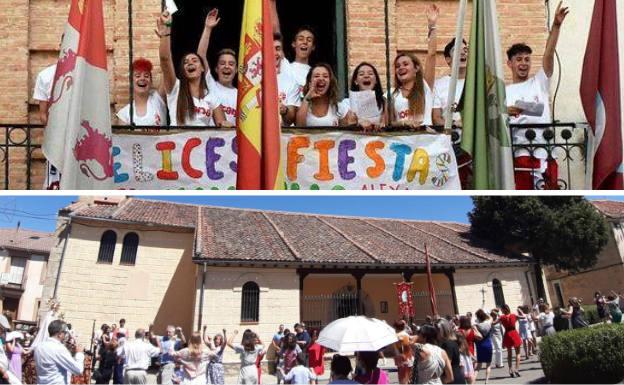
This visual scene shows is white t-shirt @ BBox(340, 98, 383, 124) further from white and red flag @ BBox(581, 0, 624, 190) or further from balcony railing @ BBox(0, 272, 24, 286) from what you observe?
balcony railing @ BBox(0, 272, 24, 286)

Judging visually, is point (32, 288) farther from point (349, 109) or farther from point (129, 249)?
point (349, 109)

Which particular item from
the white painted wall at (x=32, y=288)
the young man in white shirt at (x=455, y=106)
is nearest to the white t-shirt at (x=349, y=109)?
the young man in white shirt at (x=455, y=106)

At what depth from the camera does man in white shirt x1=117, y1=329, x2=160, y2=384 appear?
4609 millimetres

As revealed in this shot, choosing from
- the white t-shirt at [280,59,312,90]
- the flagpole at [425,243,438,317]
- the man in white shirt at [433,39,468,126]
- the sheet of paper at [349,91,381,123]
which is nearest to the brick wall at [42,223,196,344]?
the flagpole at [425,243,438,317]

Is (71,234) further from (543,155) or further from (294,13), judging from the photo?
(294,13)

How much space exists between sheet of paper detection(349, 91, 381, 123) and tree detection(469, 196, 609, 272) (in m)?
3.14

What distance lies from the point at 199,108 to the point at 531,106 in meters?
3.47

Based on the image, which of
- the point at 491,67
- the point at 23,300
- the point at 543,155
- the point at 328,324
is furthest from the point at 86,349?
the point at 543,155

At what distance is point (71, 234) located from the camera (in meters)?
4.66

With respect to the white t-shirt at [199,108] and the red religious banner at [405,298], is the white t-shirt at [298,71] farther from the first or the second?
the red religious banner at [405,298]

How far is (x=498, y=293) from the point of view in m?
4.95

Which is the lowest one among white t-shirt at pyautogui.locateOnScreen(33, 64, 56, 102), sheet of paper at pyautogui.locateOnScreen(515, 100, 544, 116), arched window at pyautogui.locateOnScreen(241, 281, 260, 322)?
arched window at pyautogui.locateOnScreen(241, 281, 260, 322)

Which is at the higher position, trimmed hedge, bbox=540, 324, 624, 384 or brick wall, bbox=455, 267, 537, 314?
brick wall, bbox=455, 267, 537, 314

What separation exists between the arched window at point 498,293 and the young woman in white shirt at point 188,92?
3.85 meters
